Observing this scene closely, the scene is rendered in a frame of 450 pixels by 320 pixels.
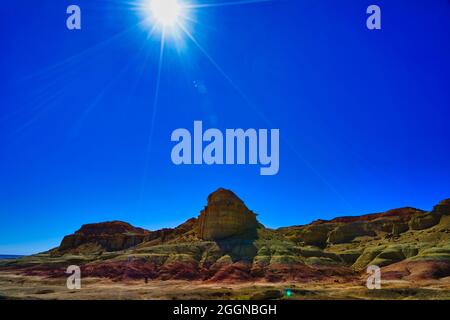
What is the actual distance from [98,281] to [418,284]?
47747 mm

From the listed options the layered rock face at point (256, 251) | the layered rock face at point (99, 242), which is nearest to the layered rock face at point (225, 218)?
the layered rock face at point (256, 251)

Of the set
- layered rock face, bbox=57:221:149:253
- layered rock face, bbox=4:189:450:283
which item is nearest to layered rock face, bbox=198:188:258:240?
layered rock face, bbox=4:189:450:283

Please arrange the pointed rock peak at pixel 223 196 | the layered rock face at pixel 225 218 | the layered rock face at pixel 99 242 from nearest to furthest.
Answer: the layered rock face at pixel 225 218
the pointed rock peak at pixel 223 196
the layered rock face at pixel 99 242

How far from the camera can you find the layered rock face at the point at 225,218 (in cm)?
9081

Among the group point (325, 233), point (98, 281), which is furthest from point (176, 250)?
point (325, 233)

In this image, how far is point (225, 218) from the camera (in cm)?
9175

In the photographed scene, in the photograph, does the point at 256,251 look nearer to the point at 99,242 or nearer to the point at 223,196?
the point at 223,196

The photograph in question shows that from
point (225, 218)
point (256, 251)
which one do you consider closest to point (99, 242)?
point (225, 218)

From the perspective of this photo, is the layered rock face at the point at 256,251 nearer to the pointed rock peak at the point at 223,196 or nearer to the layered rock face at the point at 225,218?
the layered rock face at the point at 225,218

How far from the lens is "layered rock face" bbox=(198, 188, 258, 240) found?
298ft

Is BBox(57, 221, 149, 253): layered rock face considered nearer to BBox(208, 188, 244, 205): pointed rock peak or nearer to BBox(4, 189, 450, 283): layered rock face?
BBox(4, 189, 450, 283): layered rock face
